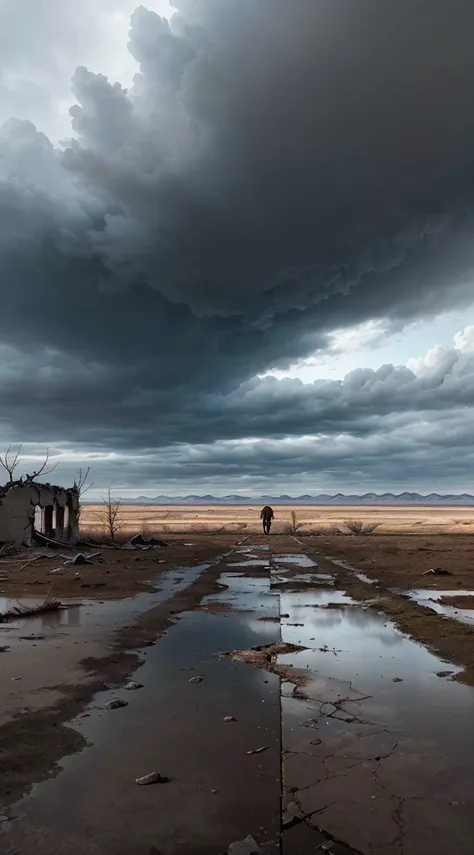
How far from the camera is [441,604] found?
13.0 meters

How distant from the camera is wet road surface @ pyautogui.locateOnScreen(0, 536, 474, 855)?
3.69 m

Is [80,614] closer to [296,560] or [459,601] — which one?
[459,601]

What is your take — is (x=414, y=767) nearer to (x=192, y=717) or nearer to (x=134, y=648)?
(x=192, y=717)

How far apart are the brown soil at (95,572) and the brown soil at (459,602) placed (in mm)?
7607

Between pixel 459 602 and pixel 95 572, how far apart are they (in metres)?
11.6

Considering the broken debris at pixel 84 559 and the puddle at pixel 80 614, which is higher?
the broken debris at pixel 84 559

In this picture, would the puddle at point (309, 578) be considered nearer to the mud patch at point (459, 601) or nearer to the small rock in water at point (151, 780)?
the mud patch at point (459, 601)

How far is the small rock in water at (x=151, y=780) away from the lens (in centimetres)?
438

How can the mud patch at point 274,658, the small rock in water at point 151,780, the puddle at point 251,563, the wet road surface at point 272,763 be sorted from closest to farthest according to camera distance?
the wet road surface at point 272,763 → the small rock in water at point 151,780 → the mud patch at point 274,658 → the puddle at point 251,563

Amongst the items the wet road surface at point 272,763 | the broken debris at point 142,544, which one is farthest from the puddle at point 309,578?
the broken debris at point 142,544

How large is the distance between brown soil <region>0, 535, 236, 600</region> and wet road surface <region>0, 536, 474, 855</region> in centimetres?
702

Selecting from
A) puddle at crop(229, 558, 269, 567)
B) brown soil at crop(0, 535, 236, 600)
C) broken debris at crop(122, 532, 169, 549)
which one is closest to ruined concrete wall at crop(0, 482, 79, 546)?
brown soil at crop(0, 535, 236, 600)

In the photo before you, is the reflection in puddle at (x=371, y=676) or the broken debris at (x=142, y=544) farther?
the broken debris at (x=142, y=544)

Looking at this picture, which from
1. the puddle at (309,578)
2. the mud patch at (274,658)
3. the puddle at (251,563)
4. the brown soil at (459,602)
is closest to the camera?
the mud patch at (274,658)
